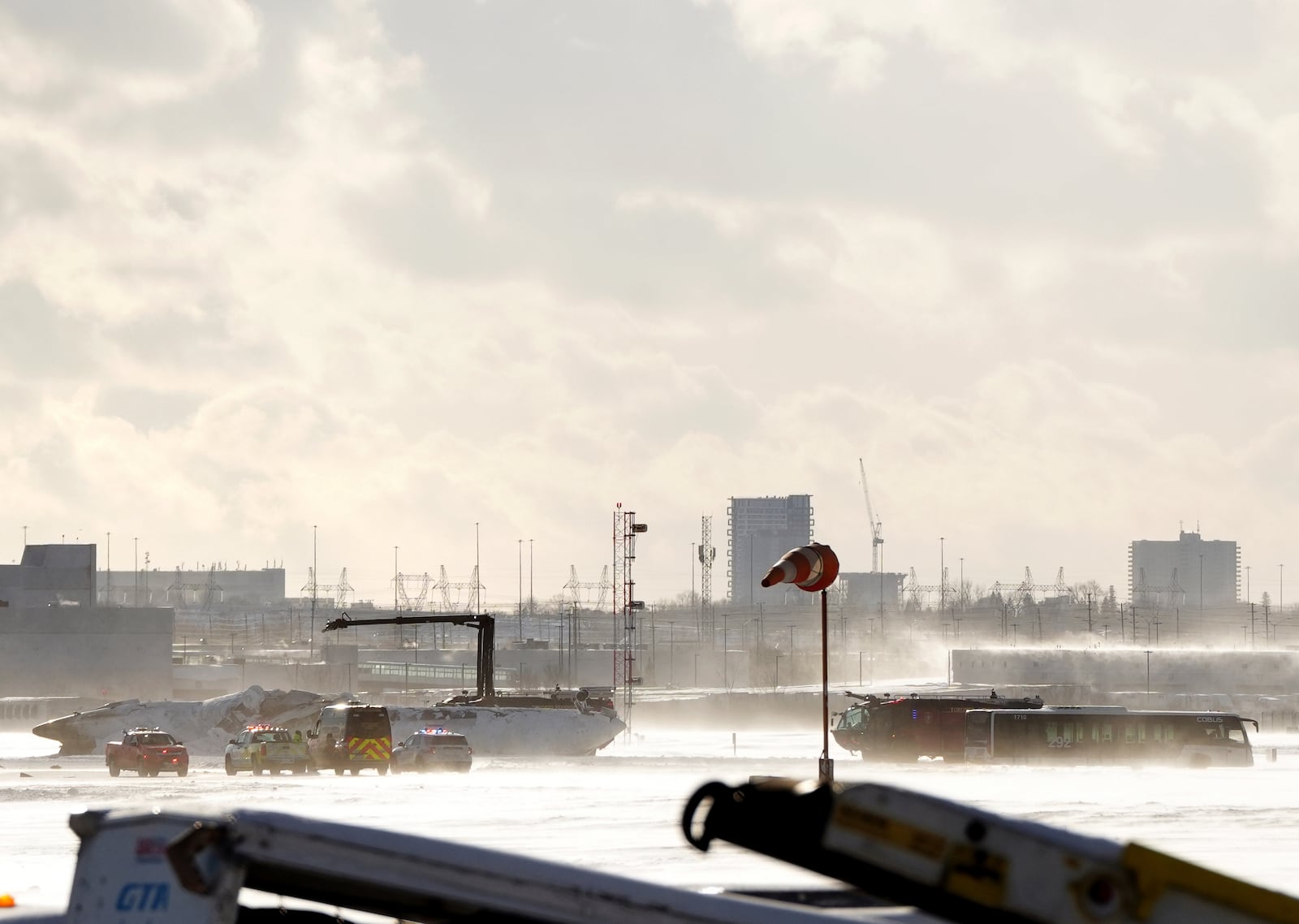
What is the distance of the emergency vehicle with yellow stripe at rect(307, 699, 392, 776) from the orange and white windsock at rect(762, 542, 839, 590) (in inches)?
867

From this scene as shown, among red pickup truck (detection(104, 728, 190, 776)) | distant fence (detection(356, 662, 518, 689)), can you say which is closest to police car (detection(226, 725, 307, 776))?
red pickup truck (detection(104, 728, 190, 776))

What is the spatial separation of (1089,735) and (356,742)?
86.0 feet

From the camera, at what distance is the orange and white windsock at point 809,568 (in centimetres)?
2709

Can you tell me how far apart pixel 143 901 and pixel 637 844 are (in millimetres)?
15173

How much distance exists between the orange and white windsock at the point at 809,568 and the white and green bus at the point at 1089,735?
2989 centimetres

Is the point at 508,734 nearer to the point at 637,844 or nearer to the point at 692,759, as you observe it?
the point at 692,759

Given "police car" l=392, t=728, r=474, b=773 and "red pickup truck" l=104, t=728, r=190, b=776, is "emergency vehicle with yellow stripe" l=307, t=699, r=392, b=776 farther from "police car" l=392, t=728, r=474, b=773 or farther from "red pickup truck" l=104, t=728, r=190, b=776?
"red pickup truck" l=104, t=728, r=190, b=776

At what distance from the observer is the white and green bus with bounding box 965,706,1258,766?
5544cm

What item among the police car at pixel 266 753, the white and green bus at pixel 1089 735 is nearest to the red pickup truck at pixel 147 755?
the police car at pixel 266 753

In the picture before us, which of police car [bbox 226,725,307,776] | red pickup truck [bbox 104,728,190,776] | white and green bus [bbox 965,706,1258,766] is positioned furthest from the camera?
white and green bus [bbox 965,706,1258,766]

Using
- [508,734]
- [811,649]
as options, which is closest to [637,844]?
[508,734]

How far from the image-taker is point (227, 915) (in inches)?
209

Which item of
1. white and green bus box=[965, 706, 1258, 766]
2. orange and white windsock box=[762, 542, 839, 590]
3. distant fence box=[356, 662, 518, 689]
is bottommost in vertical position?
distant fence box=[356, 662, 518, 689]

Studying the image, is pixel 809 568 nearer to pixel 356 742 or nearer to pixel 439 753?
pixel 439 753
